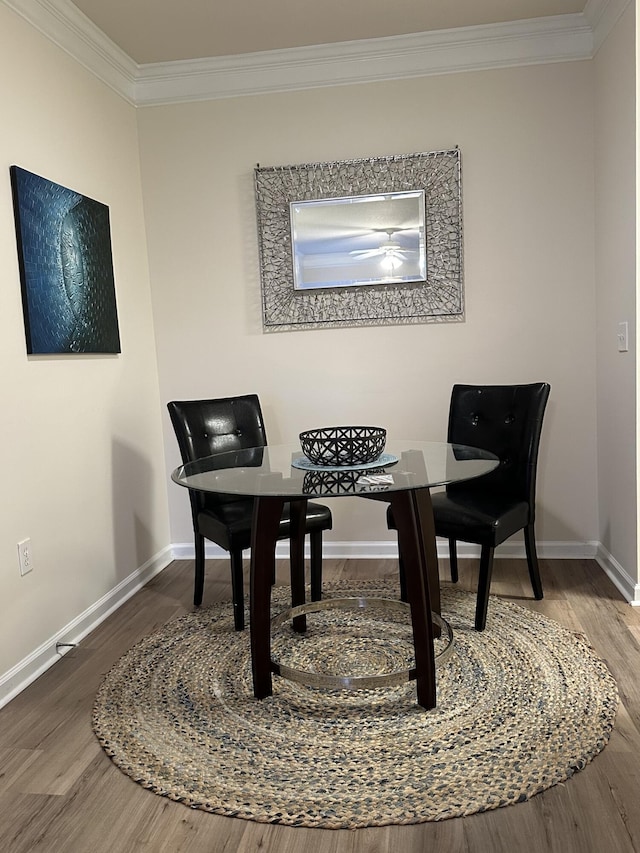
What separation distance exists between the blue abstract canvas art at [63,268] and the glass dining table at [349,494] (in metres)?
0.81

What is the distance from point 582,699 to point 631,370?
136 centimetres

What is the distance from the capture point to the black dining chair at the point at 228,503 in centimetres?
274

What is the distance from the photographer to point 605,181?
3.13m

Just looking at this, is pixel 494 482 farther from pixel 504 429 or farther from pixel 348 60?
pixel 348 60

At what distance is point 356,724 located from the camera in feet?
6.73

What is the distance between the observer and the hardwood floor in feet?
5.18

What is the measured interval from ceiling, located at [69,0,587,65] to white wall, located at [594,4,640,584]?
478mm

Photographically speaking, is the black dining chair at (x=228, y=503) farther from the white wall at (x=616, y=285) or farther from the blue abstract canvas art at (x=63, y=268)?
the white wall at (x=616, y=285)

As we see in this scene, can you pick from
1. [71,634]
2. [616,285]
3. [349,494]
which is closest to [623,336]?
[616,285]

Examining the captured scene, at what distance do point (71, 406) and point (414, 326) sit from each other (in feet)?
5.55

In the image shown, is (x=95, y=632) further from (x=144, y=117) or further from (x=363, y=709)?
(x=144, y=117)

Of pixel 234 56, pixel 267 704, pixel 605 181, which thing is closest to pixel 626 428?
pixel 605 181

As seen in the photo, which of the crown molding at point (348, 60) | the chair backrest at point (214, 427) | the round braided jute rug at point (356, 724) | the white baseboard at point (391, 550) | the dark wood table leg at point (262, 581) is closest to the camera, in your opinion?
the round braided jute rug at point (356, 724)

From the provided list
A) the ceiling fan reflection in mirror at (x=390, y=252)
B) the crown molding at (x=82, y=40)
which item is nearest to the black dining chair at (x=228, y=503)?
the ceiling fan reflection in mirror at (x=390, y=252)
